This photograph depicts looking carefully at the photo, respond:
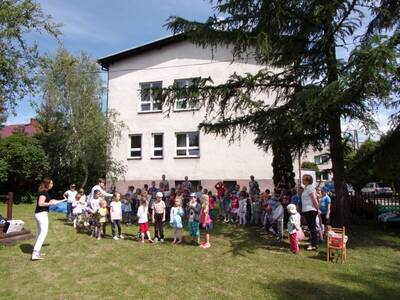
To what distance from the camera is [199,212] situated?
1193cm

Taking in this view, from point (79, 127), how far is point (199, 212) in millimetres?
16125

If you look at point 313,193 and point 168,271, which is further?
point 313,193

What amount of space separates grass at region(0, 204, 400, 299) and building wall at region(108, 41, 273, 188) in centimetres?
1223

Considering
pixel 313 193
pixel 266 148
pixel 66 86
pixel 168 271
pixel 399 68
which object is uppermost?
pixel 66 86

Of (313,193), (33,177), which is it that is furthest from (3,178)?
(313,193)

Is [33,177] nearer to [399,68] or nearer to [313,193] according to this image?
[313,193]

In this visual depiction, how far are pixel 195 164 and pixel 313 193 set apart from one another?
600 inches

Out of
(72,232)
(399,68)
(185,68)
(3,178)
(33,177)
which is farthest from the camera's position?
(185,68)

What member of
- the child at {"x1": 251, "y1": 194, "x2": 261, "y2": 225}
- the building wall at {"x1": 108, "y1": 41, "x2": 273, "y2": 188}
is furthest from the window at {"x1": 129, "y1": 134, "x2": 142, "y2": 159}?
the child at {"x1": 251, "y1": 194, "x2": 261, "y2": 225}

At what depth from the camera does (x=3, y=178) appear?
883 inches

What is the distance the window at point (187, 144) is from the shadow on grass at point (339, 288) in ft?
57.3

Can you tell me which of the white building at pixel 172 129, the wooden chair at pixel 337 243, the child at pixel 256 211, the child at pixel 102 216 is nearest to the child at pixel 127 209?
the child at pixel 102 216

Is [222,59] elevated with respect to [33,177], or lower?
elevated

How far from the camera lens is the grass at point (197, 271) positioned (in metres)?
7.48
